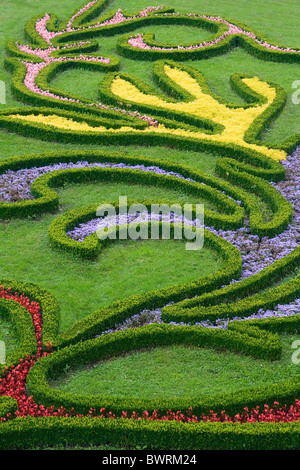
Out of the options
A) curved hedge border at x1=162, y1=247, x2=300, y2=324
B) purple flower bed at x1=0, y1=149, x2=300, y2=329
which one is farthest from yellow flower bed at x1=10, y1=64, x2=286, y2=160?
curved hedge border at x1=162, y1=247, x2=300, y2=324

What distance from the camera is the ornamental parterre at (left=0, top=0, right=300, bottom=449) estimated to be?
9.27 metres

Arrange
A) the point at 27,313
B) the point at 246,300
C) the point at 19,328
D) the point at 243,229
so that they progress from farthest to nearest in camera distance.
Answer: the point at 243,229, the point at 246,300, the point at 27,313, the point at 19,328

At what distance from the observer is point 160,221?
13.7 metres

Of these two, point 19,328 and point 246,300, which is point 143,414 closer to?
point 19,328

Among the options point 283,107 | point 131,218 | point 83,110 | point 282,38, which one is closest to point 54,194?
point 131,218

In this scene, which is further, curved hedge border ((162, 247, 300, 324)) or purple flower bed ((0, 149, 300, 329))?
purple flower bed ((0, 149, 300, 329))

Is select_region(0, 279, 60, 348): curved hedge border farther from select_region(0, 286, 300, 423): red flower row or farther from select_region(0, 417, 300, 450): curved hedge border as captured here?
select_region(0, 417, 300, 450): curved hedge border

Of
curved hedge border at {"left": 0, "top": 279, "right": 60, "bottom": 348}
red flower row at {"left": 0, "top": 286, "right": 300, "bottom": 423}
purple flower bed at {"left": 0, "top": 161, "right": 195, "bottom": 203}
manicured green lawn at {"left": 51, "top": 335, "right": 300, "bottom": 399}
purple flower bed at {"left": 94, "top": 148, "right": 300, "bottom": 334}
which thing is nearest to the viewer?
red flower row at {"left": 0, "top": 286, "right": 300, "bottom": 423}

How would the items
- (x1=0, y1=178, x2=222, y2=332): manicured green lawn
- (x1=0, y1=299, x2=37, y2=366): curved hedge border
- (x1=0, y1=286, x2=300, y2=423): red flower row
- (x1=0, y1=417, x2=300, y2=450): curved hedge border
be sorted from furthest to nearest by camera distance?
(x1=0, y1=178, x2=222, y2=332): manicured green lawn
(x1=0, y1=299, x2=37, y2=366): curved hedge border
(x1=0, y1=286, x2=300, y2=423): red flower row
(x1=0, y1=417, x2=300, y2=450): curved hedge border

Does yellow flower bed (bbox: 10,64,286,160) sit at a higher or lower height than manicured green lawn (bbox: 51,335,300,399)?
higher

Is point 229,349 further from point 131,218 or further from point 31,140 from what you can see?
point 31,140

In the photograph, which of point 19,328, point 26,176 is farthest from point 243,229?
point 26,176

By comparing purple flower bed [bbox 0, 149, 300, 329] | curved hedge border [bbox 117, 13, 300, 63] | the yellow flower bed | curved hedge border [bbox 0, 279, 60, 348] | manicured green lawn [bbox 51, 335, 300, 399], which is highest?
curved hedge border [bbox 117, 13, 300, 63]

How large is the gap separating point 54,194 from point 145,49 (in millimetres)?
10122
